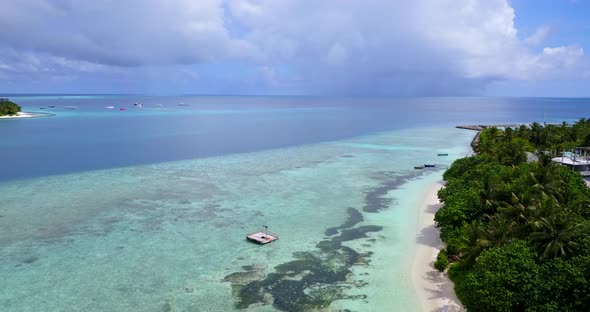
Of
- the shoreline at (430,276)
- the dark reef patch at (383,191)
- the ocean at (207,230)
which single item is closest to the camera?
the shoreline at (430,276)

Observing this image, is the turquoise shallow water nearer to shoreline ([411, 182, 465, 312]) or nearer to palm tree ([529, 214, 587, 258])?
shoreline ([411, 182, 465, 312])

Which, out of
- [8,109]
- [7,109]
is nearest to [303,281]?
[7,109]

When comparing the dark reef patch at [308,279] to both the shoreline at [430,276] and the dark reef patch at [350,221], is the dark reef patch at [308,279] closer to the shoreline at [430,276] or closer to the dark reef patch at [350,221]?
the dark reef patch at [350,221]

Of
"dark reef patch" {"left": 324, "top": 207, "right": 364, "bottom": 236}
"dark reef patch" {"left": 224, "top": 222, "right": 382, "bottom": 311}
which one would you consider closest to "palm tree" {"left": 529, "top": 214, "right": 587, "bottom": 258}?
"dark reef patch" {"left": 224, "top": 222, "right": 382, "bottom": 311}

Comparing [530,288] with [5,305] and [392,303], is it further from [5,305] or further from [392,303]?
[5,305]

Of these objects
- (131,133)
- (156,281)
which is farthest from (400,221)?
(131,133)

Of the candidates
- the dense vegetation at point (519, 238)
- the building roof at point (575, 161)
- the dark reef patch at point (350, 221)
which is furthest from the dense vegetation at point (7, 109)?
the building roof at point (575, 161)

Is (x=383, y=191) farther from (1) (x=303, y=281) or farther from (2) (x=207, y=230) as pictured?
(1) (x=303, y=281)
